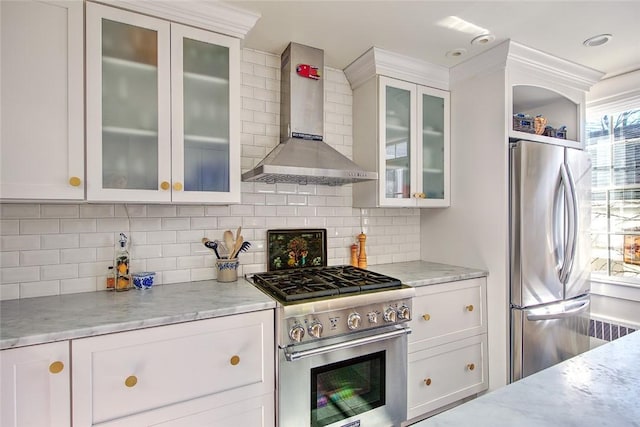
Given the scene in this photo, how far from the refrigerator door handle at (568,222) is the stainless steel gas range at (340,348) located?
1282 mm

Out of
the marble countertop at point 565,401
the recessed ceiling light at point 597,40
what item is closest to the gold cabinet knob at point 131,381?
the marble countertop at point 565,401

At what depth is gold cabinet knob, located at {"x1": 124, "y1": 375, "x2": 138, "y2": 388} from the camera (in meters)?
1.35

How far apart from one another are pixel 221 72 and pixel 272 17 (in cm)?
44

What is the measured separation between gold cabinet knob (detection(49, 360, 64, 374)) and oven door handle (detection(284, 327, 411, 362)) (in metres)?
0.89

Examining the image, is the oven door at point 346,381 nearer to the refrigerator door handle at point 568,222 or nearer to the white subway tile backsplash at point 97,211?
the white subway tile backsplash at point 97,211

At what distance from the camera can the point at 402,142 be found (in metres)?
2.50

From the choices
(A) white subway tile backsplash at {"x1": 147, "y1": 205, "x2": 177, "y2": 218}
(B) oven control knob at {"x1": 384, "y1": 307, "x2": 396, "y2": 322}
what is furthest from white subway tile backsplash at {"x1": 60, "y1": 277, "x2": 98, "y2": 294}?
(B) oven control knob at {"x1": 384, "y1": 307, "x2": 396, "y2": 322}

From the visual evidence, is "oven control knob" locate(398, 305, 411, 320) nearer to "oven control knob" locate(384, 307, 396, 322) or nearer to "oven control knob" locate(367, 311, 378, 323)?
"oven control knob" locate(384, 307, 396, 322)

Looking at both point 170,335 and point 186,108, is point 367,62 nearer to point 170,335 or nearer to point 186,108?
point 186,108

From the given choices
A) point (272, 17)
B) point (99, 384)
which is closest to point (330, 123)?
point (272, 17)

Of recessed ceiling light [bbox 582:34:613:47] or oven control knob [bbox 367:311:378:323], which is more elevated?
recessed ceiling light [bbox 582:34:613:47]

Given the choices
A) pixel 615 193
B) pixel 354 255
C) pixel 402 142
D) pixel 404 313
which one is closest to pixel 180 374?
pixel 404 313

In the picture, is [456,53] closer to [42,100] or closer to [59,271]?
[42,100]

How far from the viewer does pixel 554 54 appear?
2377mm
